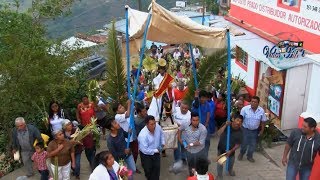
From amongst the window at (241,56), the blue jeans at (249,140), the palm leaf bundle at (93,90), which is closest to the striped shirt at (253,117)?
the blue jeans at (249,140)

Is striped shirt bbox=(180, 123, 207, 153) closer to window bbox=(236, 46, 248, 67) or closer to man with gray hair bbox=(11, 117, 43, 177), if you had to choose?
man with gray hair bbox=(11, 117, 43, 177)

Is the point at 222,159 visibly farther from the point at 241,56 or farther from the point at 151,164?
the point at 241,56

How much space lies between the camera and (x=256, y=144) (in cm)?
875

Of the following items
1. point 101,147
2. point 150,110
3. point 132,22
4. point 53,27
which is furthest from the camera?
point 53,27

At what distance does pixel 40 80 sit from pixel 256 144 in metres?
4.82

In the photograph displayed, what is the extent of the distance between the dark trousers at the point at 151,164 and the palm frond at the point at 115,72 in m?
3.46

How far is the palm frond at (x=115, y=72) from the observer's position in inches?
397

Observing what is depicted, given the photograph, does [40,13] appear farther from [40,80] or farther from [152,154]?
[152,154]

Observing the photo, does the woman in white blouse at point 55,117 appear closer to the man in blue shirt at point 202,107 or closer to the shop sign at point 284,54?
the man in blue shirt at point 202,107

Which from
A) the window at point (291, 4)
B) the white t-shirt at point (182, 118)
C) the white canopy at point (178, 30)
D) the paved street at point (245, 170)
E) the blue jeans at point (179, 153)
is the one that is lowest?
the paved street at point (245, 170)

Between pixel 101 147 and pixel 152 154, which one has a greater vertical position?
pixel 152 154

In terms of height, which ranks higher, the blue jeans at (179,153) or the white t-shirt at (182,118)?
the white t-shirt at (182,118)

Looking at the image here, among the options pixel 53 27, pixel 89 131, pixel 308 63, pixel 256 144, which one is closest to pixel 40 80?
pixel 89 131

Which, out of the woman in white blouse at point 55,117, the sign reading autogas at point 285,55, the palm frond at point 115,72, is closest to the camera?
the woman in white blouse at point 55,117
